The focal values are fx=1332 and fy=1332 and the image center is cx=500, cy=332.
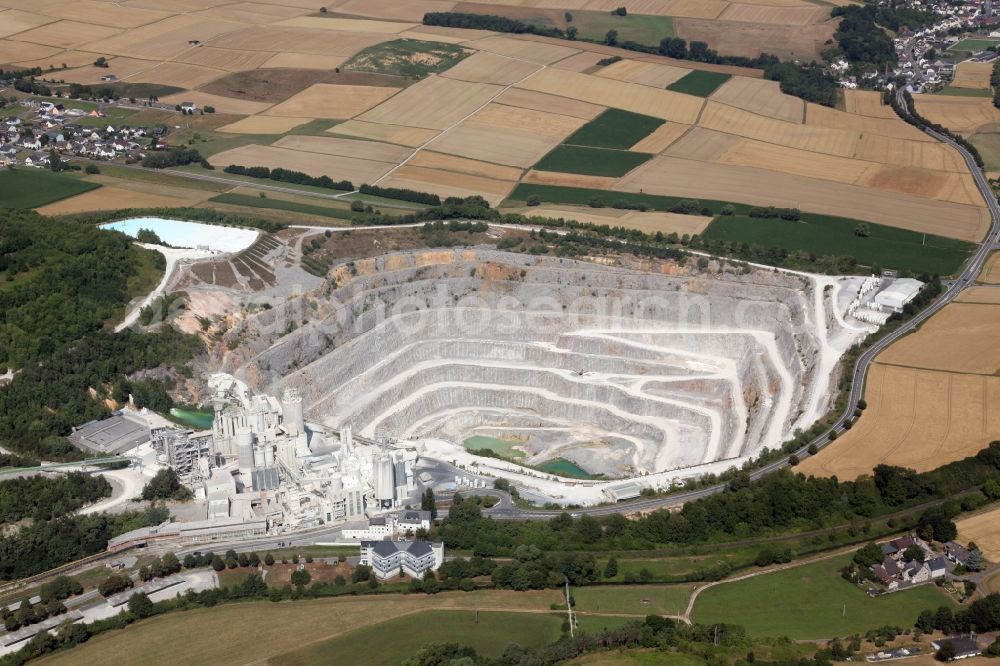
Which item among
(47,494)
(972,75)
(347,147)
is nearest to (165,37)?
(347,147)

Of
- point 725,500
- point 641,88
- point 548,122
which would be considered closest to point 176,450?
point 725,500

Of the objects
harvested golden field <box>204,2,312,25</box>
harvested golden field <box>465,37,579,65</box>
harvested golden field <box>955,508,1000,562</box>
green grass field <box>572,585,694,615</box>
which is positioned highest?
harvested golden field <box>204,2,312,25</box>

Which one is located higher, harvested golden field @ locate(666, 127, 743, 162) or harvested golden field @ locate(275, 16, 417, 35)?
harvested golden field @ locate(275, 16, 417, 35)

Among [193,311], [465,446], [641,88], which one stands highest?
[641,88]

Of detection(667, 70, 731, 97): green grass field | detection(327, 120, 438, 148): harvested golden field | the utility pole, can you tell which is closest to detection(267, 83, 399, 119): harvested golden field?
detection(327, 120, 438, 148): harvested golden field

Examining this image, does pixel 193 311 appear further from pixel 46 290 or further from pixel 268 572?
pixel 268 572

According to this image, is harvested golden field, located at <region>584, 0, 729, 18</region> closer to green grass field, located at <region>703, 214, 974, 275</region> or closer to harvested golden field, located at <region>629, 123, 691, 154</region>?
harvested golden field, located at <region>629, 123, 691, 154</region>
